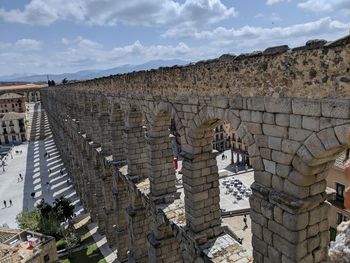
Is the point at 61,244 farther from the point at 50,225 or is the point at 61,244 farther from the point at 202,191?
the point at 202,191

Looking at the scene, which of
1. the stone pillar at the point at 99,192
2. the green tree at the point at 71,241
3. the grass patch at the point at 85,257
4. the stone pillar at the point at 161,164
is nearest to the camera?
the stone pillar at the point at 161,164

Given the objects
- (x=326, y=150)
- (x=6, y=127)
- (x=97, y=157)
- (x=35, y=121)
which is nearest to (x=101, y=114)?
(x=97, y=157)

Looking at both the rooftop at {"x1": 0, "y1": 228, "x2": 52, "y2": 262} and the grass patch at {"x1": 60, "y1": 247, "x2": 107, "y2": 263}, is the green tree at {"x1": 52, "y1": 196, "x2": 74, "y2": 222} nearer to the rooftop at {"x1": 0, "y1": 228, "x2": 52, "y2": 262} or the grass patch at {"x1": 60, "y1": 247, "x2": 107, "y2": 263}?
the grass patch at {"x1": 60, "y1": 247, "x2": 107, "y2": 263}

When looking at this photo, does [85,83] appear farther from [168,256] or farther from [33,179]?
[33,179]

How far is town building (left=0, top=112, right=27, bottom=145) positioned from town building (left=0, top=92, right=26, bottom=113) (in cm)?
1236

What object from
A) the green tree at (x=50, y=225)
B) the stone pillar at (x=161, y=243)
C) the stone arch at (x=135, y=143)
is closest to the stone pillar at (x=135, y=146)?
the stone arch at (x=135, y=143)

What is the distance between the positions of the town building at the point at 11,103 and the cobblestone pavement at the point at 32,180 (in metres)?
18.9

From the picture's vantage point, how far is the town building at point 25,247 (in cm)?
1947

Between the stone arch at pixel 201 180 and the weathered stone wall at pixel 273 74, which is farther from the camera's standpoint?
the stone arch at pixel 201 180

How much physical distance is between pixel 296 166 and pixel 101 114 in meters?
15.5

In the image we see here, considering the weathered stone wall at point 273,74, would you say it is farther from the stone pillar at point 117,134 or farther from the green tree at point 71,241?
the green tree at point 71,241

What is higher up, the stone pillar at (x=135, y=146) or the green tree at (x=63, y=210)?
the stone pillar at (x=135, y=146)

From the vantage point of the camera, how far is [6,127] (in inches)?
2837

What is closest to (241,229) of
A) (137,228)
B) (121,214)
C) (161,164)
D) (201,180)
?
(121,214)
